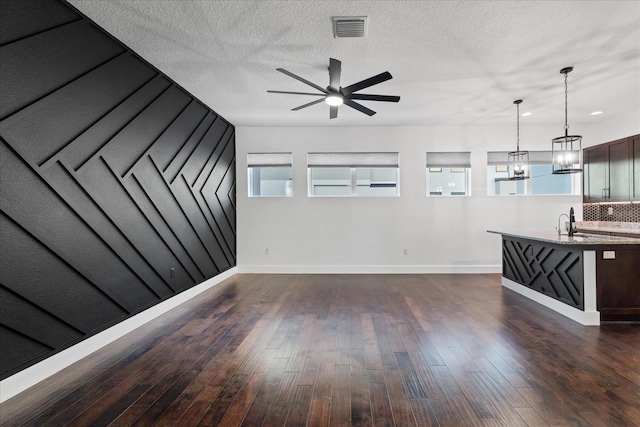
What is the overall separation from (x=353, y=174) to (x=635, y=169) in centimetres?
466

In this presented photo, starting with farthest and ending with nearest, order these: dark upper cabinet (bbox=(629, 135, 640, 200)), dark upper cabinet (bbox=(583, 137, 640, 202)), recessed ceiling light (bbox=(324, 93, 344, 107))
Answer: dark upper cabinet (bbox=(583, 137, 640, 202)) < dark upper cabinet (bbox=(629, 135, 640, 200)) < recessed ceiling light (bbox=(324, 93, 344, 107))

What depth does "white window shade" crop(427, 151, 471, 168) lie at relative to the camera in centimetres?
638

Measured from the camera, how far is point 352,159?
6.41 meters

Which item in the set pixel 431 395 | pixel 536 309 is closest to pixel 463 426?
pixel 431 395

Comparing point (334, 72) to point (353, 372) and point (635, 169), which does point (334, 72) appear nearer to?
point (353, 372)

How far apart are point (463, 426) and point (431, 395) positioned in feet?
1.06

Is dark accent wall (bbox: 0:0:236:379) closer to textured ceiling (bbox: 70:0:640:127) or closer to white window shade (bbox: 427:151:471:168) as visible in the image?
textured ceiling (bbox: 70:0:640:127)

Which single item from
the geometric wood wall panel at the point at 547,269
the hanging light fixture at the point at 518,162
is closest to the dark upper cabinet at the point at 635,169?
the hanging light fixture at the point at 518,162

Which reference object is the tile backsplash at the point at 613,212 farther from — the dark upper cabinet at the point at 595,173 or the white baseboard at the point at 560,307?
the white baseboard at the point at 560,307

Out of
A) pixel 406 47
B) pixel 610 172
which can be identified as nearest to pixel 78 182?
pixel 406 47

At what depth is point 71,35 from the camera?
261 centimetres

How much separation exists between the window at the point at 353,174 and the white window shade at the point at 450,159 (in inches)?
29.9

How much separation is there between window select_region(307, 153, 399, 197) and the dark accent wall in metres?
2.80

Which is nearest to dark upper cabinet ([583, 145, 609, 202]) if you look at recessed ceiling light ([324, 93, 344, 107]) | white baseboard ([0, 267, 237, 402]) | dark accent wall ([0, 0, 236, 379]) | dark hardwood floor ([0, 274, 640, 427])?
dark hardwood floor ([0, 274, 640, 427])
